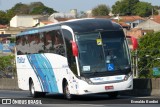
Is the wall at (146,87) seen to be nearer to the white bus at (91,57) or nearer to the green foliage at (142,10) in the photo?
the white bus at (91,57)

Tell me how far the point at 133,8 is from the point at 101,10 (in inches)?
384

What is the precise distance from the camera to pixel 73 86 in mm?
24422

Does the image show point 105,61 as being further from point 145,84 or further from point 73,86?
point 145,84

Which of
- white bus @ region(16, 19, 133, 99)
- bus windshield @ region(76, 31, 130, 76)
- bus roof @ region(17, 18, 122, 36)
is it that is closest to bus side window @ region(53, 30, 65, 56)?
white bus @ region(16, 19, 133, 99)

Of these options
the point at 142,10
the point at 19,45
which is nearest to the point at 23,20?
the point at 142,10

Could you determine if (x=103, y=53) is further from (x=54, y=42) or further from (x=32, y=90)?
(x=32, y=90)

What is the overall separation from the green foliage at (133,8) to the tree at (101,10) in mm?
3034

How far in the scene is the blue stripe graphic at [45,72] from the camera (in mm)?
27328

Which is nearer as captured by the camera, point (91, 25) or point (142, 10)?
point (91, 25)

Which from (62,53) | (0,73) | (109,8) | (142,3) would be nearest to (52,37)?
(62,53)

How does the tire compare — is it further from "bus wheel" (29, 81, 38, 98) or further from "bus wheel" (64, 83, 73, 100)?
"bus wheel" (64, 83, 73, 100)

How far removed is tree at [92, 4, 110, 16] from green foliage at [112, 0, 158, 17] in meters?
3.03

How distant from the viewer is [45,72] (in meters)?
28.1

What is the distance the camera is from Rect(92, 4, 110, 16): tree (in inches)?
7170
